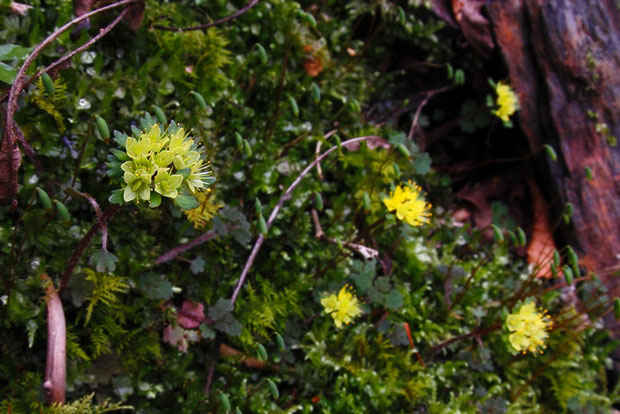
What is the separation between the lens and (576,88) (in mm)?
2822

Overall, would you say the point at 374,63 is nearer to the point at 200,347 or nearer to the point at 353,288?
the point at 353,288

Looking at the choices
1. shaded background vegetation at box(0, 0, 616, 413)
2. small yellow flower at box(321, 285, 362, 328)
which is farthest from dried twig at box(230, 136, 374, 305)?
small yellow flower at box(321, 285, 362, 328)

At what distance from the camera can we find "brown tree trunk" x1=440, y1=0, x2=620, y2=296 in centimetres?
278

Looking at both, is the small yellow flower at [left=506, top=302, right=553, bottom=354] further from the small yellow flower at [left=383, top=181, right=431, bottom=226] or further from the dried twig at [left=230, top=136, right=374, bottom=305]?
the dried twig at [left=230, top=136, right=374, bottom=305]

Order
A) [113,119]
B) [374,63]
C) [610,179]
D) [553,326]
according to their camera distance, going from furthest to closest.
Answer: [374,63], [610,179], [553,326], [113,119]

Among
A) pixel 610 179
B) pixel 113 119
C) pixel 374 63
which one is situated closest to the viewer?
pixel 113 119

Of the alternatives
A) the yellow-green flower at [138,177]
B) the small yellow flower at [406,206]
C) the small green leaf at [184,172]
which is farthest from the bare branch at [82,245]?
the small yellow flower at [406,206]

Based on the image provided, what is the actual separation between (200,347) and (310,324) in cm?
54

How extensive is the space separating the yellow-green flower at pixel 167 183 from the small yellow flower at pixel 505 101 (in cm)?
213

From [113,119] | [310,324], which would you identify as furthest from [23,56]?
[310,324]

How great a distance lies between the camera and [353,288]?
233cm

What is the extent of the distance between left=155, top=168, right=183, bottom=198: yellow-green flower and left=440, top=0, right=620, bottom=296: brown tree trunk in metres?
2.28

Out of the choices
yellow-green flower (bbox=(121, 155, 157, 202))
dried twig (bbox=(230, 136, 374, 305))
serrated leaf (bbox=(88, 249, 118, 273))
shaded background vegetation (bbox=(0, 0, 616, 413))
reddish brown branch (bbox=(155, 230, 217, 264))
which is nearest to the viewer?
yellow-green flower (bbox=(121, 155, 157, 202))

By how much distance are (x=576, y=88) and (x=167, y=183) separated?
8.41ft
